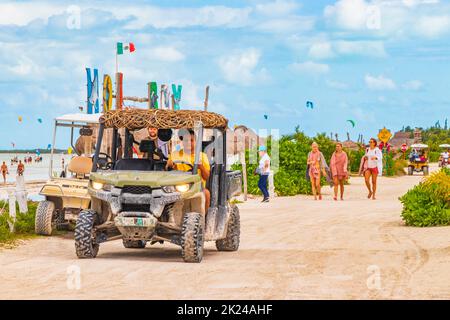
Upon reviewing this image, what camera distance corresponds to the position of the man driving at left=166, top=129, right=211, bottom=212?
48.7ft

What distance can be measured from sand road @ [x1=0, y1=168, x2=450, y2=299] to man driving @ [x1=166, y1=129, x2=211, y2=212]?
1.27 m

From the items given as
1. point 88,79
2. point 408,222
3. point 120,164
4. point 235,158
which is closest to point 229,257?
point 120,164

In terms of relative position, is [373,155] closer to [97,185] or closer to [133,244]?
[133,244]

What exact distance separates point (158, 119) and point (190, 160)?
2.57ft

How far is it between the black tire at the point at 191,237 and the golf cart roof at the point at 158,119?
1.42m

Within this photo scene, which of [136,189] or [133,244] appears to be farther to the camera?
[133,244]

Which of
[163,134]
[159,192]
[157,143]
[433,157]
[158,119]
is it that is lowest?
[433,157]

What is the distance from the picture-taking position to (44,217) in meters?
18.6

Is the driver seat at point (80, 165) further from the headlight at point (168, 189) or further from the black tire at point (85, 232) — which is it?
the headlight at point (168, 189)

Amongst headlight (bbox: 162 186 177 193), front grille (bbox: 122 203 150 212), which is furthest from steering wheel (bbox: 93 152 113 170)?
headlight (bbox: 162 186 177 193)

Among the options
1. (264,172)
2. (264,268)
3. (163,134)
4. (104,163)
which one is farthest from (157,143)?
(264,172)

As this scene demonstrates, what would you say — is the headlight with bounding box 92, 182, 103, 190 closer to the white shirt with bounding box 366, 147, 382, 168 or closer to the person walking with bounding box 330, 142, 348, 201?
the person walking with bounding box 330, 142, 348, 201

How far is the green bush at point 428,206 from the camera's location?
2009cm

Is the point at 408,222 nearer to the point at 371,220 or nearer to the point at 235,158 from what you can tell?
the point at 371,220
